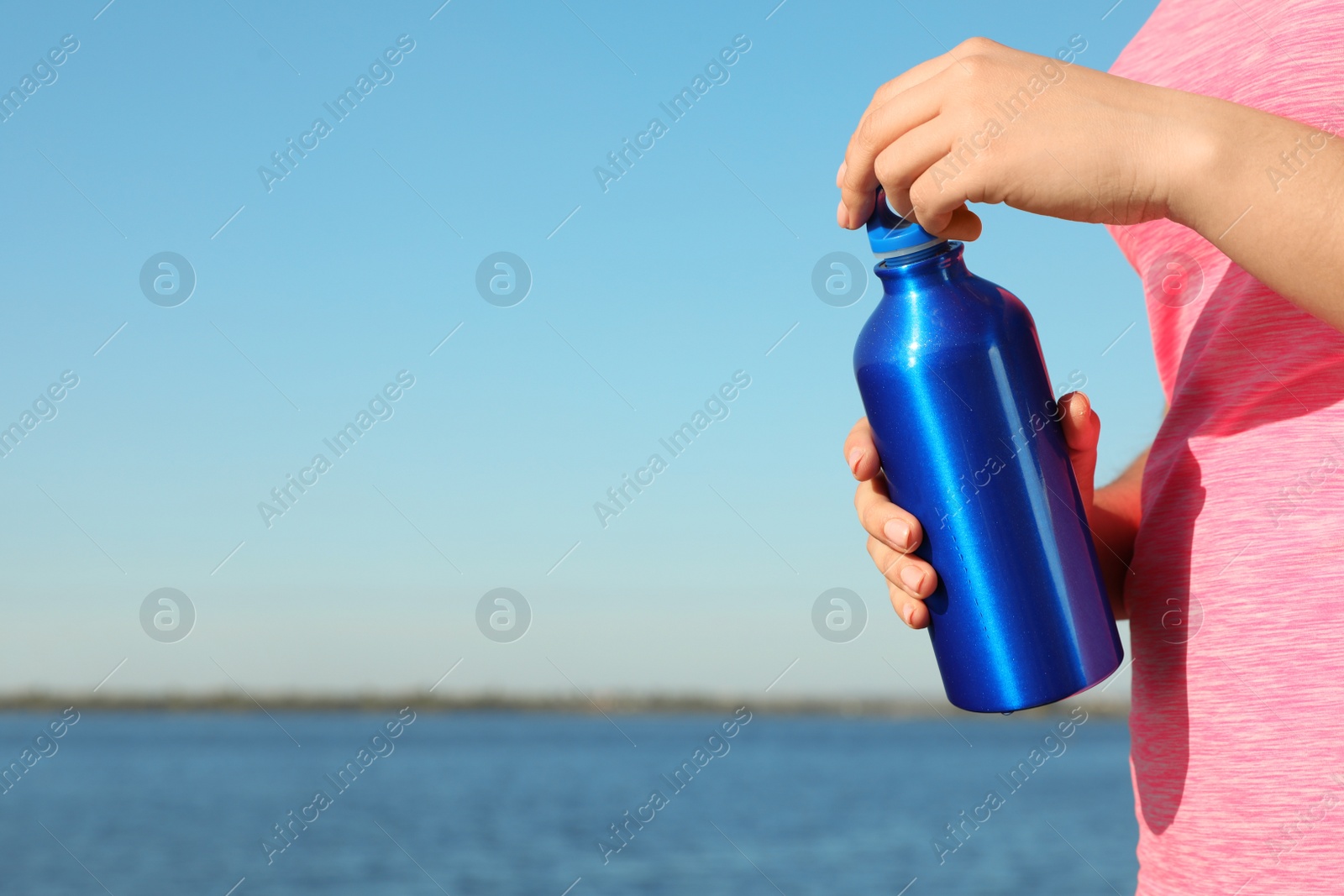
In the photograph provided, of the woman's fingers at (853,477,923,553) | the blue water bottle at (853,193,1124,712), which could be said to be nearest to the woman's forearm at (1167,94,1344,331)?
the blue water bottle at (853,193,1124,712)

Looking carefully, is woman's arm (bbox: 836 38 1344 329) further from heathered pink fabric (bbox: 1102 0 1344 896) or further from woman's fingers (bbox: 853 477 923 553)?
woman's fingers (bbox: 853 477 923 553)

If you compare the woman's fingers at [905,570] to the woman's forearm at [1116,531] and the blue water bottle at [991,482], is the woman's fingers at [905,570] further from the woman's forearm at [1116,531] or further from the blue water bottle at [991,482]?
the woman's forearm at [1116,531]

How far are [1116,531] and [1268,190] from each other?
63 cm

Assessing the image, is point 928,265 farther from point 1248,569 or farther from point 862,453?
point 1248,569

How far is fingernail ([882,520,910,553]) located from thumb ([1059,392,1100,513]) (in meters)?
0.23

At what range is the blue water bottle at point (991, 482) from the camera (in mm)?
1209

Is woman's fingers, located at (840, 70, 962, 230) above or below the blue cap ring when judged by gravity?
above

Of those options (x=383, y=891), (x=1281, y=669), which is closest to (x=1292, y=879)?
(x=1281, y=669)

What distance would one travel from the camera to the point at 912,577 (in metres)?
1.26

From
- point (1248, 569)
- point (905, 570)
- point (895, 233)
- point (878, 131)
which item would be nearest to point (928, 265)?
point (895, 233)

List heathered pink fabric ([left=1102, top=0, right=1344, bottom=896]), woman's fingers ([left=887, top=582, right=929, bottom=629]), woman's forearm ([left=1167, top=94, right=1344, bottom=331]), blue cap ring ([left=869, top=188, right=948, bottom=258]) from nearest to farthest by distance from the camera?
woman's forearm ([left=1167, top=94, right=1344, bottom=331]) < heathered pink fabric ([left=1102, top=0, right=1344, bottom=896]) < blue cap ring ([left=869, top=188, right=948, bottom=258]) < woman's fingers ([left=887, top=582, right=929, bottom=629])

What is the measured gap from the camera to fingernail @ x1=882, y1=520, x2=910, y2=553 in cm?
124

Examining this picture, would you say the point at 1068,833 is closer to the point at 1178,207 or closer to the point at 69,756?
the point at 1178,207

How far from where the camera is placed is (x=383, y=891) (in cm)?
1667
